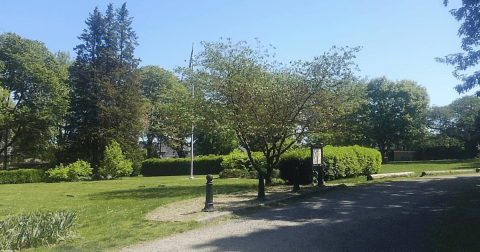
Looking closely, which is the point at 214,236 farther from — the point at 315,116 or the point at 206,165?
the point at 206,165

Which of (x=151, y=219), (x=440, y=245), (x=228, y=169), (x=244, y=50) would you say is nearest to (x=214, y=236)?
(x=151, y=219)

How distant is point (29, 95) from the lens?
121ft

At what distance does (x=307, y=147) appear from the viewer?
19.0 metres

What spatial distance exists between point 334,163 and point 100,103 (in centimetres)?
2346

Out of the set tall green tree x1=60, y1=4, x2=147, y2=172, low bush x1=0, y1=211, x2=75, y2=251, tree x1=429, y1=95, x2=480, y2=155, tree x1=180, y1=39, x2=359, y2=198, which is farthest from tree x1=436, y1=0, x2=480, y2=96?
tree x1=429, y1=95, x2=480, y2=155

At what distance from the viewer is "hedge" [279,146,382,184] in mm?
17030

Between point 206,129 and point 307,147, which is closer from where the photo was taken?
point 206,129

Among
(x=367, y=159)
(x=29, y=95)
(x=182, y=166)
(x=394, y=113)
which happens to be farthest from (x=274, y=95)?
(x=394, y=113)

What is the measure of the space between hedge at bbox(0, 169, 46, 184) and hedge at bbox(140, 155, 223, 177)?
41.7ft

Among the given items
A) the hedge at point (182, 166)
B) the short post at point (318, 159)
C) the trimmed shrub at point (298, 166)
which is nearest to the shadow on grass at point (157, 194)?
the trimmed shrub at point (298, 166)

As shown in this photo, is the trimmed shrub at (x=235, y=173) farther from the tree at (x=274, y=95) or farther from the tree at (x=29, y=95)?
the tree at (x=29, y=95)

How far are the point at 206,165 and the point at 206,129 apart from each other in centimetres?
2395

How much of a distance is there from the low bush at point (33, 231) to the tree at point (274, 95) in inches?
266

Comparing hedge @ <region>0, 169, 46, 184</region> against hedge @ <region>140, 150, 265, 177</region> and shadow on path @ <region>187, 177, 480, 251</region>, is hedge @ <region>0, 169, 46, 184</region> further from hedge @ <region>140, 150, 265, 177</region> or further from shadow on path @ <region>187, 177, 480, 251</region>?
shadow on path @ <region>187, 177, 480, 251</region>
